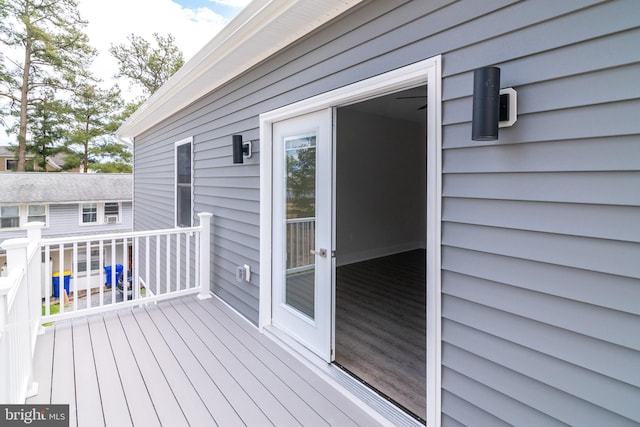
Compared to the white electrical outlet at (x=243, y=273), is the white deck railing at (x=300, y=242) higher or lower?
higher

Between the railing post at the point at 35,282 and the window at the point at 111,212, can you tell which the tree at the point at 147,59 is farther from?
the railing post at the point at 35,282

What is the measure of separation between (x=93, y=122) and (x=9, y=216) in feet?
19.6

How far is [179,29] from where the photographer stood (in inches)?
631

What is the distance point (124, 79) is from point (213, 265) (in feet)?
52.5

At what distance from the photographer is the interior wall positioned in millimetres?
6430

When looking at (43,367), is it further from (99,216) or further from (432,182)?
(99,216)

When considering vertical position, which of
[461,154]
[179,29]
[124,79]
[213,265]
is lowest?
[213,265]

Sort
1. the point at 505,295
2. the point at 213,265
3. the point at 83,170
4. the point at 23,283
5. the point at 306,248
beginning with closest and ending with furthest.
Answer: the point at 505,295 < the point at 23,283 < the point at 306,248 < the point at 213,265 < the point at 83,170

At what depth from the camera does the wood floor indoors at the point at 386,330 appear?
253cm

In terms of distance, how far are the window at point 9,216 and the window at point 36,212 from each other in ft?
1.10

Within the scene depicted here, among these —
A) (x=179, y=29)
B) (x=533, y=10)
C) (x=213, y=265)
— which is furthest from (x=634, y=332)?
(x=179, y=29)

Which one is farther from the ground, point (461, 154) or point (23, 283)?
point (461, 154)

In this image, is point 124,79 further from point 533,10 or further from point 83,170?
point 533,10

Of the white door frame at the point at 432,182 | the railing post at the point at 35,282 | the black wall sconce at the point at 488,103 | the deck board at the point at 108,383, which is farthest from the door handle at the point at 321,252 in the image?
the railing post at the point at 35,282
